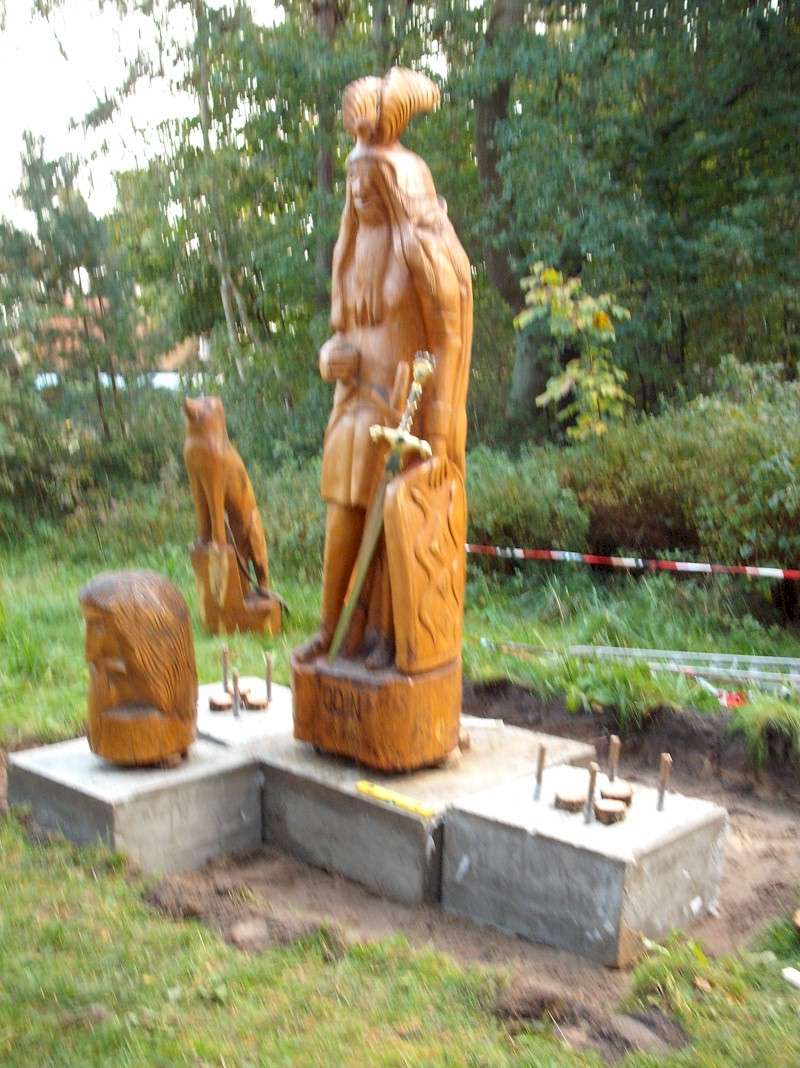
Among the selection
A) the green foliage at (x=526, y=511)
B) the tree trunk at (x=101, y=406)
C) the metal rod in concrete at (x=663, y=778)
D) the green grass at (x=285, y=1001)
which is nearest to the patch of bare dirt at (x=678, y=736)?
the metal rod in concrete at (x=663, y=778)

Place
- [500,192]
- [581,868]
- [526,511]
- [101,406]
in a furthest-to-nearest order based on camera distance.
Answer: [101,406], [500,192], [526,511], [581,868]

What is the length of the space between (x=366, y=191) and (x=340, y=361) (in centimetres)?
66

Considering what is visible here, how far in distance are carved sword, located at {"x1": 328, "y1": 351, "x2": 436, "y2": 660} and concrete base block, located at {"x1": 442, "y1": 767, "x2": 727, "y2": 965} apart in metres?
0.91

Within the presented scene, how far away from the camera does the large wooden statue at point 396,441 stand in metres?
4.09

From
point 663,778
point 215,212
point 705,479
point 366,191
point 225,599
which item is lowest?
point 663,778

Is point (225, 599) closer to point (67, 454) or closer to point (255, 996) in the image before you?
point (255, 996)

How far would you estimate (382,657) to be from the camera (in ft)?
14.1

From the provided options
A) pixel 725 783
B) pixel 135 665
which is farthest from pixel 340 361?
pixel 725 783

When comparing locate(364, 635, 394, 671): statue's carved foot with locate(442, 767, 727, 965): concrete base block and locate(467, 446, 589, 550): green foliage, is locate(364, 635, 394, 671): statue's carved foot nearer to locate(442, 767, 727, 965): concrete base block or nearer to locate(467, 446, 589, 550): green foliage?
locate(442, 767, 727, 965): concrete base block

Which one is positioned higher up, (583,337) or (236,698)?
(583,337)

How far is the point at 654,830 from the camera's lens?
368 centimetres

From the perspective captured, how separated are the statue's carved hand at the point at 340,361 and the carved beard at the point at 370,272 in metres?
0.12

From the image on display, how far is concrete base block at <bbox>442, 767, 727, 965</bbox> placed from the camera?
352 centimetres

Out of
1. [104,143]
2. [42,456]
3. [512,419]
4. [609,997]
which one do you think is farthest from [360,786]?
[104,143]
